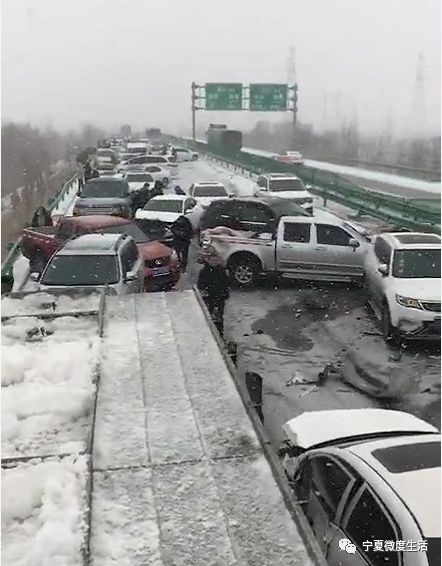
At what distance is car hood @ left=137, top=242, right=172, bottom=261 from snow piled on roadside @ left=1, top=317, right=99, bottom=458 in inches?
182

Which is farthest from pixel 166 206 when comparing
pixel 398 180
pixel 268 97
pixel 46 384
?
pixel 398 180

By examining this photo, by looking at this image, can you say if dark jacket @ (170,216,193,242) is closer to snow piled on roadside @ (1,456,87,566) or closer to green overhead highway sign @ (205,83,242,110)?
snow piled on roadside @ (1,456,87,566)

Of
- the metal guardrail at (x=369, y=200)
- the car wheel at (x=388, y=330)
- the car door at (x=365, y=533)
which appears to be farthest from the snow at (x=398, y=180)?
the car door at (x=365, y=533)

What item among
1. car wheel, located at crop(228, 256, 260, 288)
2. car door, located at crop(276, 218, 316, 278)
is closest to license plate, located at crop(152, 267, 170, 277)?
car wheel, located at crop(228, 256, 260, 288)

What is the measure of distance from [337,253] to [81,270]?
4216 mm

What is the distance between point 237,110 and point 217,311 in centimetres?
2375

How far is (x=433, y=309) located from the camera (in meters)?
7.48

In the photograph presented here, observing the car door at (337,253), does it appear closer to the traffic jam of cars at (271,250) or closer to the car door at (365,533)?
the traffic jam of cars at (271,250)

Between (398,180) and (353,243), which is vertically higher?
(398,180)

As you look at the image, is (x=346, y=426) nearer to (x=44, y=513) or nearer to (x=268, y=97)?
(x=44, y=513)

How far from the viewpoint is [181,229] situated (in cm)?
1244

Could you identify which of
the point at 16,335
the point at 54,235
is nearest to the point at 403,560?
the point at 16,335

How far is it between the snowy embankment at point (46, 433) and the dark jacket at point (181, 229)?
684cm

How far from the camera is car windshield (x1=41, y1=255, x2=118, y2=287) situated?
8008mm
